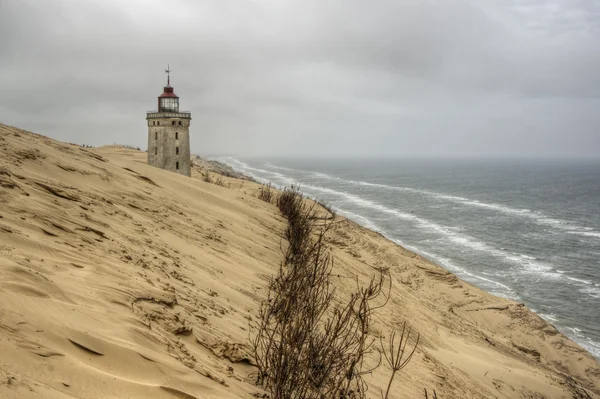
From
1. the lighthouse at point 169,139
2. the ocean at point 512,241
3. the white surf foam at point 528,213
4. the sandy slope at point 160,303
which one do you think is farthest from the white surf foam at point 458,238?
the lighthouse at point 169,139

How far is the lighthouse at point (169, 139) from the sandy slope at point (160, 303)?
10576mm

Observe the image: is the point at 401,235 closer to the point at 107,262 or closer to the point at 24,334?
the point at 107,262

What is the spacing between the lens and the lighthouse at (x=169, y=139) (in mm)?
24562

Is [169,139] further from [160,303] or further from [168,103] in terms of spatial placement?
[160,303]

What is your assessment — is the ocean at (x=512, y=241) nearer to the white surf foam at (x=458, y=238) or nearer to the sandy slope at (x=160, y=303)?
the white surf foam at (x=458, y=238)

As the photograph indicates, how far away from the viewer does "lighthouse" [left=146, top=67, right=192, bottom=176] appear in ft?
80.6

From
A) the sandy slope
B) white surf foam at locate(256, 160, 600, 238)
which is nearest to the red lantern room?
the sandy slope

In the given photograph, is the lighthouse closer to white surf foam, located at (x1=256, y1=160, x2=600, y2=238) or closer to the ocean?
the ocean

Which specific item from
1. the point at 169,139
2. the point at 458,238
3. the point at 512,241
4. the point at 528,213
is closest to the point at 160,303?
the point at 169,139

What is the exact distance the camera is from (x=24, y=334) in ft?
10.00

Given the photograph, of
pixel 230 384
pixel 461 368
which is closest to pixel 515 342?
pixel 461 368

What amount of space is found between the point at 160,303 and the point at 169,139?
830 inches

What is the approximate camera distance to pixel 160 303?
185 inches

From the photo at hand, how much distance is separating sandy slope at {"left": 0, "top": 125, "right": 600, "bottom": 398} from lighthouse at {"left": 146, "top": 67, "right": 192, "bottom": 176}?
10576 mm
